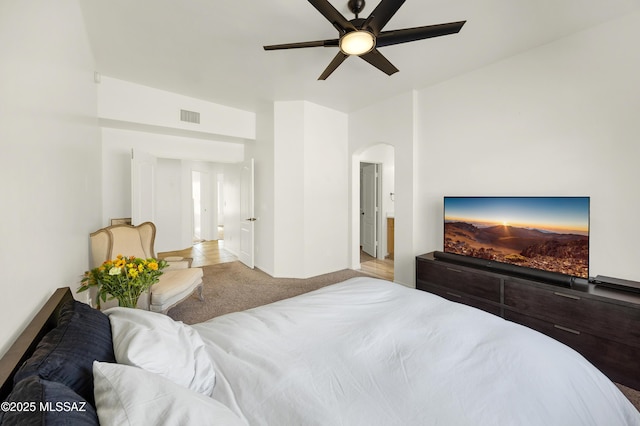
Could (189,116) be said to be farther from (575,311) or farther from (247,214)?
(575,311)

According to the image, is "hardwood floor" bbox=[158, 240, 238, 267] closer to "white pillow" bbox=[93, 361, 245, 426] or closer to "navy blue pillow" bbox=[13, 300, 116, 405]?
"navy blue pillow" bbox=[13, 300, 116, 405]

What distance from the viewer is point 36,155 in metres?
1.17

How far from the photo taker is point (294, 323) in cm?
146

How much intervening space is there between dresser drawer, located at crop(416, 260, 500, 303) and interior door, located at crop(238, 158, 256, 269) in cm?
286

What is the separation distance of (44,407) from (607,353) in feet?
10.2

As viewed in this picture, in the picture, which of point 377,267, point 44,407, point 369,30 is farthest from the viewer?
point 377,267

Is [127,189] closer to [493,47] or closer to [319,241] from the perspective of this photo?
[319,241]

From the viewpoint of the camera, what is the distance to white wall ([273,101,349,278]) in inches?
163

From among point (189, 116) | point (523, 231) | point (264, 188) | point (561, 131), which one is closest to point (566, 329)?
point (523, 231)

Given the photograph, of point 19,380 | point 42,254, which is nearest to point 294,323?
point 19,380

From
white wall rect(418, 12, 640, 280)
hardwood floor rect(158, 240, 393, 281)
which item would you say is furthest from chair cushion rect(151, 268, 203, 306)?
white wall rect(418, 12, 640, 280)

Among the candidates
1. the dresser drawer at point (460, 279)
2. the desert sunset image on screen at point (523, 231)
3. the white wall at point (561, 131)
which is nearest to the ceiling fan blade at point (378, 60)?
the white wall at point (561, 131)

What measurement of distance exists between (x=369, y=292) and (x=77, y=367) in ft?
5.13

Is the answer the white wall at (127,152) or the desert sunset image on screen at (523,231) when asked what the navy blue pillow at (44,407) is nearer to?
the desert sunset image on screen at (523,231)
